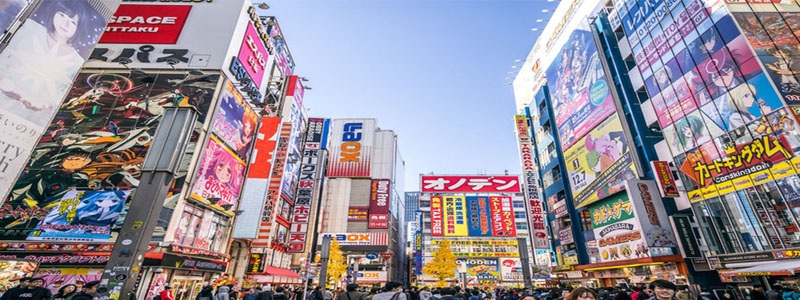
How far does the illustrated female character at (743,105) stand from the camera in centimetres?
1563

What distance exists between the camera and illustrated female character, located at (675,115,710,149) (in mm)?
18406

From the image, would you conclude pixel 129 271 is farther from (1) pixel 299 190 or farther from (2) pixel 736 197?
(1) pixel 299 190

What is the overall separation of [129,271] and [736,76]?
26033mm

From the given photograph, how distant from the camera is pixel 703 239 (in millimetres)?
19078

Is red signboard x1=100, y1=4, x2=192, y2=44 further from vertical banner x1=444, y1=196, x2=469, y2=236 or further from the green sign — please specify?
vertical banner x1=444, y1=196, x2=469, y2=236

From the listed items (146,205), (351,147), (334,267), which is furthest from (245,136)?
(351,147)

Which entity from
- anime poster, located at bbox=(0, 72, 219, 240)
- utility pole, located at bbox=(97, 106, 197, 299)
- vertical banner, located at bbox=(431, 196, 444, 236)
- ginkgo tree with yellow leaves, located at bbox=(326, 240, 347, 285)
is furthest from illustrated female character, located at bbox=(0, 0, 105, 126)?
vertical banner, located at bbox=(431, 196, 444, 236)

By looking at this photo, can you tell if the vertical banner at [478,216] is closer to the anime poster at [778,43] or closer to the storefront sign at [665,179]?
the storefront sign at [665,179]

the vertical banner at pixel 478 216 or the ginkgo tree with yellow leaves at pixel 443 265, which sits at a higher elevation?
the vertical banner at pixel 478 216

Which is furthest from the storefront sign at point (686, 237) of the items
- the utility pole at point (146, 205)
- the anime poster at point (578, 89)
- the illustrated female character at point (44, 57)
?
the illustrated female character at point (44, 57)

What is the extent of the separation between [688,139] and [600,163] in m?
7.52

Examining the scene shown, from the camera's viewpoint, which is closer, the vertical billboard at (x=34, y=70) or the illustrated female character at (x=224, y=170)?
the vertical billboard at (x=34, y=70)

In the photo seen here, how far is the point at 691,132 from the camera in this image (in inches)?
750

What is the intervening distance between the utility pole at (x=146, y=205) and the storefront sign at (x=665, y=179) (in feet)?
80.3
